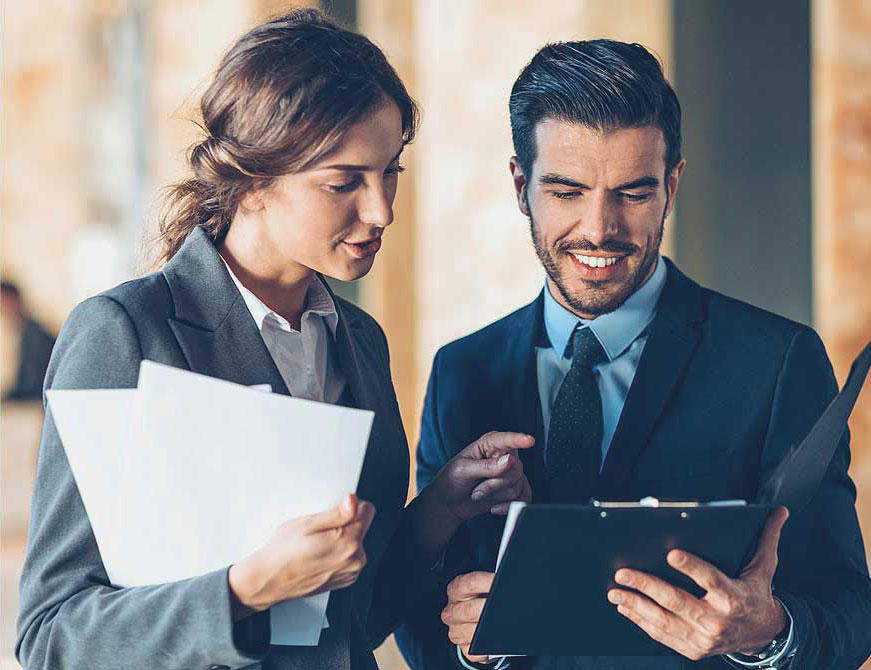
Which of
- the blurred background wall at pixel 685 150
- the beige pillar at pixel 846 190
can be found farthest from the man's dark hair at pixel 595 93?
the beige pillar at pixel 846 190

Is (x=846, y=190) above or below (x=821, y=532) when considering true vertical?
above

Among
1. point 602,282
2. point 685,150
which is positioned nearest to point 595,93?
point 602,282

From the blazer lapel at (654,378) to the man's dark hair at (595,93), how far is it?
0.86 feet

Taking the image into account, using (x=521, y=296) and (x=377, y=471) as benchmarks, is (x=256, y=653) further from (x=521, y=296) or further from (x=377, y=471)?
(x=521, y=296)

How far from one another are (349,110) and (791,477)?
0.82 meters

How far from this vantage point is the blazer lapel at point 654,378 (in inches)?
78.9

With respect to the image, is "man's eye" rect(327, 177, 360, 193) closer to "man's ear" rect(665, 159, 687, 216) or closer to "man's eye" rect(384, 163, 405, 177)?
"man's eye" rect(384, 163, 405, 177)

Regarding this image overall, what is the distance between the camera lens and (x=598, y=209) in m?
2.07

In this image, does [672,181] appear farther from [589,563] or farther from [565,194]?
[589,563]

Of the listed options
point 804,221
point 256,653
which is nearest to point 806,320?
point 804,221

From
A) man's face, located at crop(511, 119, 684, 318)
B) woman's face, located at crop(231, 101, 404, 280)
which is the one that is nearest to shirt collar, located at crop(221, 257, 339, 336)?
woman's face, located at crop(231, 101, 404, 280)

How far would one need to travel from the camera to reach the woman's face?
1694 millimetres

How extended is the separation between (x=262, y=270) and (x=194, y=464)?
401 mm

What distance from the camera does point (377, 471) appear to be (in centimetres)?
189
